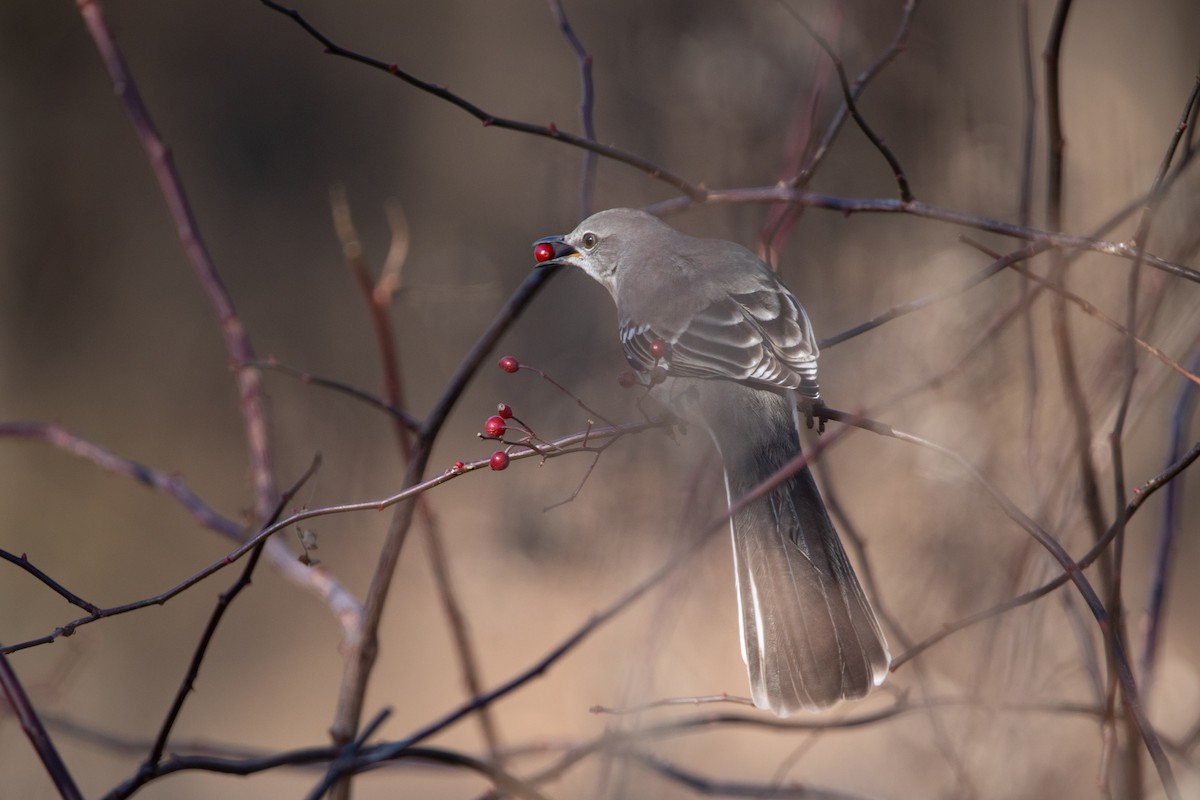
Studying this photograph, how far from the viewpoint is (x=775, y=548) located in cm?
181

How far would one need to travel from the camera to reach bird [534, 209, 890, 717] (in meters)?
1.62

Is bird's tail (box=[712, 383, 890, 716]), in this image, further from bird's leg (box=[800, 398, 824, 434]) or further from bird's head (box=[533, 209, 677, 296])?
bird's head (box=[533, 209, 677, 296])

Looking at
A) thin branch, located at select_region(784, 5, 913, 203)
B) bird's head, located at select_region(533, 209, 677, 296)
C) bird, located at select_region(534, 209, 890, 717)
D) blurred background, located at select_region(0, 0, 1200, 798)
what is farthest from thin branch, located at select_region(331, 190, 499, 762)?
blurred background, located at select_region(0, 0, 1200, 798)

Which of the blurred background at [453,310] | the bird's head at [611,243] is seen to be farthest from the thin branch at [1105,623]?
the blurred background at [453,310]

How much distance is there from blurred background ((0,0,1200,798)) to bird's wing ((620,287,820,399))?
6.30ft

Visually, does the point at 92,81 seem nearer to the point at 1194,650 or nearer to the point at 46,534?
the point at 46,534

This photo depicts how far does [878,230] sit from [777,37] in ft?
3.77

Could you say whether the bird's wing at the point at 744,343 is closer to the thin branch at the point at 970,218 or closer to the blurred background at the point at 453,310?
the thin branch at the point at 970,218

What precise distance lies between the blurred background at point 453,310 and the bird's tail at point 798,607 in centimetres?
250

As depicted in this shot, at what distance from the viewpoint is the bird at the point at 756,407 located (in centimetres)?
162

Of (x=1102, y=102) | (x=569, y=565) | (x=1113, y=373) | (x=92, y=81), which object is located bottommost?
(x=1113, y=373)

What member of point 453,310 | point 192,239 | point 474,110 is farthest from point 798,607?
point 453,310

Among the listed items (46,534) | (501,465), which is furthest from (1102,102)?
(46,534)

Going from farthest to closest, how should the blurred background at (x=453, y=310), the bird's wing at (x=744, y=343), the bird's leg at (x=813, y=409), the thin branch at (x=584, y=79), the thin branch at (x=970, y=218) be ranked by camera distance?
the blurred background at (x=453, y=310), the bird's wing at (x=744, y=343), the bird's leg at (x=813, y=409), the thin branch at (x=584, y=79), the thin branch at (x=970, y=218)
